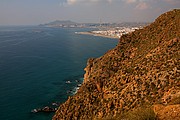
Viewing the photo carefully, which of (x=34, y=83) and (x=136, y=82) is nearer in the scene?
(x=136, y=82)

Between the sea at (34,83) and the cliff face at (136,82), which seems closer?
the cliff face at (136,82)

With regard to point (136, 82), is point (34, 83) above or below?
below

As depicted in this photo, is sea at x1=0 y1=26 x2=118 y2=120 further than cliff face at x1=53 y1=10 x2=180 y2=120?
Yes

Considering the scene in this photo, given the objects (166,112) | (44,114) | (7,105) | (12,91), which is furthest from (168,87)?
(12,91)

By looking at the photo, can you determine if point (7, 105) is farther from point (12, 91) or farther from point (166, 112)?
point (166, 112)

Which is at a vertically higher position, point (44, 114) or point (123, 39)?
point (123, 39)

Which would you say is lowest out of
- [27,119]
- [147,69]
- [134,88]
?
[27,119]

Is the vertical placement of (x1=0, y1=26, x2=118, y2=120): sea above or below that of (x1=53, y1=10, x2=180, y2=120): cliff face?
below

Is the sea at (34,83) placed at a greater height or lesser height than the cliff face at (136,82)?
lesser
